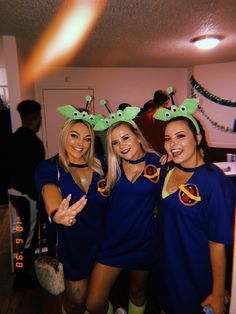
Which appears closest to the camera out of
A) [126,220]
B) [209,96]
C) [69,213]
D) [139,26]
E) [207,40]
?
[69,213]

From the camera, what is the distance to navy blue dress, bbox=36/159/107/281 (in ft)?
5.18

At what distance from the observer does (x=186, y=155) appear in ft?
4.63

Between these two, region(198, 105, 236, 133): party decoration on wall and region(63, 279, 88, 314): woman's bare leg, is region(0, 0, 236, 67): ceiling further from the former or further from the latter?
region(63, 279, 88, 314): woman's bare leg

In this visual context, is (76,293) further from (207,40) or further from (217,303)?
(207,40)

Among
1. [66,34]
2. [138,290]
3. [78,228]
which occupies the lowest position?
[138,290]

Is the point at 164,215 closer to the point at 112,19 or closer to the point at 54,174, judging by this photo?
the point at 54,174

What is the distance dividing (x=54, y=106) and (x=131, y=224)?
15.5ft

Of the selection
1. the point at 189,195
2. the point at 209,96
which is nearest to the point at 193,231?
the point at 189,195

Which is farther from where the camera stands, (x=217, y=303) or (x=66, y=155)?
(x=66, y=155)

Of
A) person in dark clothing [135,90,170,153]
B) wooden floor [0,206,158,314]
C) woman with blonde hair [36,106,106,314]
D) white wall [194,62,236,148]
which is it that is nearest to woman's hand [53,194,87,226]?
woman with blonde hair [36,106,106,314]

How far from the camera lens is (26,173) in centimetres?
235

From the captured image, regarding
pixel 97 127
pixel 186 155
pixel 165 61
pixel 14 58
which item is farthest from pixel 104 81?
pixel 186 155

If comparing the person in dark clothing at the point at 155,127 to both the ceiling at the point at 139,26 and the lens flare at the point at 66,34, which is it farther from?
the lens flare at the point at 66,34

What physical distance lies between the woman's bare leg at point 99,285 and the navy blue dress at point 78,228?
60 mm
